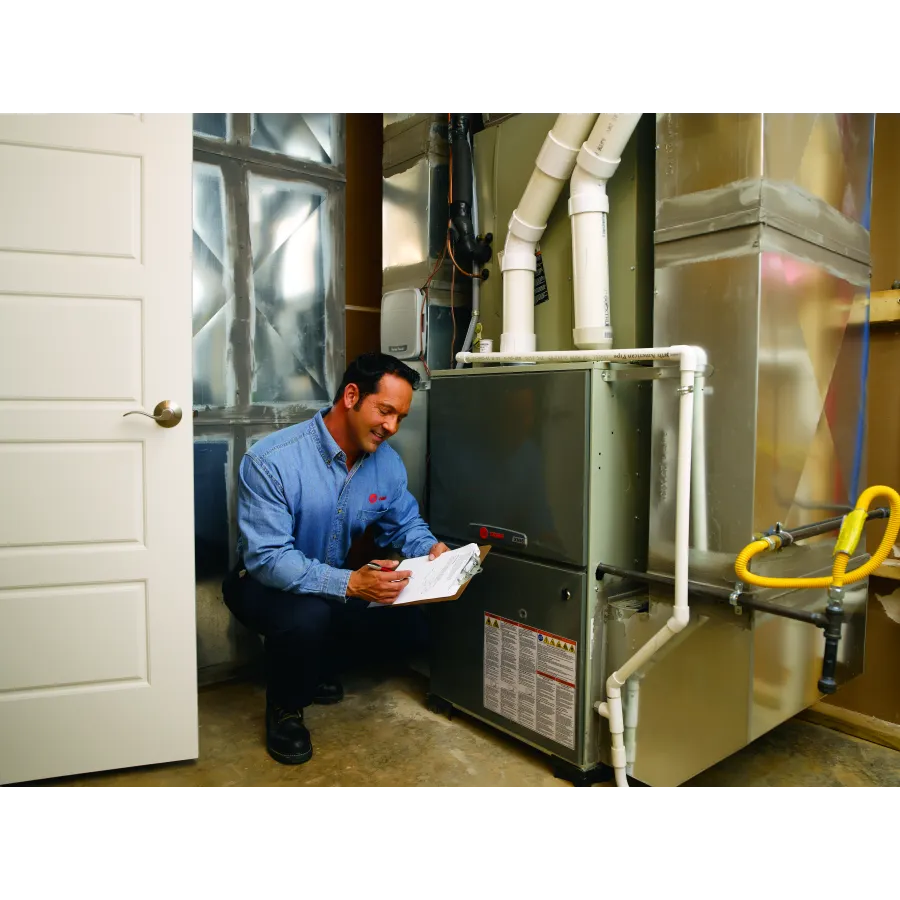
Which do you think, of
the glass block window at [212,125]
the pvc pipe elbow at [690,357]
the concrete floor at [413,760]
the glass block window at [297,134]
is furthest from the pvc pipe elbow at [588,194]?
the concrete floor at [413,760]

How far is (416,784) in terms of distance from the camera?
1744 mm

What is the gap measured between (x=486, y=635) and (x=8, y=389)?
1.38 meters

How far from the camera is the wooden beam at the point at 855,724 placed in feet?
6.61

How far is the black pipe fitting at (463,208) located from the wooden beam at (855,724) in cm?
178

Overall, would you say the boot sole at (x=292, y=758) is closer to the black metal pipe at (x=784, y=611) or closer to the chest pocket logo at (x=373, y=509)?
the chest pocket logo at (x=373, y=509)

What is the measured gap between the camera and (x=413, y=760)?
6.08 feet

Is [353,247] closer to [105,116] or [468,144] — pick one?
[468,144]

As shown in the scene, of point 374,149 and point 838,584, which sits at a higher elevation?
point 374,149

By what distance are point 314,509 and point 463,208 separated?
1113 millimetres

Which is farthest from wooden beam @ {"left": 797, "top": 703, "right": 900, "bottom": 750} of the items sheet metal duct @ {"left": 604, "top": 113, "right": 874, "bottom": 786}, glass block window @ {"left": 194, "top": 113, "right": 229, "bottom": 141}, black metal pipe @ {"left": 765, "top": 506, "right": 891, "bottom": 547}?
glass block window @ {"left": 194, "top": 113, "right": 229, "bottom": 141}

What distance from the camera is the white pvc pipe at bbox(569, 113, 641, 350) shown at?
5.72 ft

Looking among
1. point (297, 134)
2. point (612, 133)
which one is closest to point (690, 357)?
point (612, 133)

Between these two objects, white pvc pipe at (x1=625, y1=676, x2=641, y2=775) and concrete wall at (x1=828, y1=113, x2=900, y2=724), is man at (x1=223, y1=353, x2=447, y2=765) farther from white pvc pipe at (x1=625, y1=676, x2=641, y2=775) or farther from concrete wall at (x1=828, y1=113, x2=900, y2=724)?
concrete wall at (x1=828, y1=113, x2=900, y2=724)
